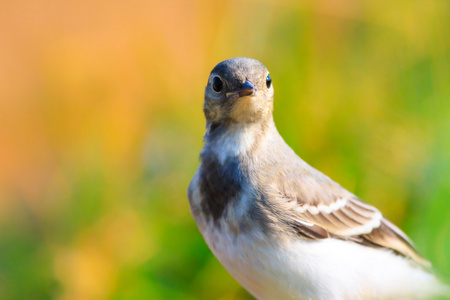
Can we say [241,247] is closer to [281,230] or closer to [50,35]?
[281,230]

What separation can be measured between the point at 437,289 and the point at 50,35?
5.60 meters

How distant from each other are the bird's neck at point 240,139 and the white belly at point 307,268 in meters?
0.39

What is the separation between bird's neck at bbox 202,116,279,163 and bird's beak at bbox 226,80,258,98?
19 cm

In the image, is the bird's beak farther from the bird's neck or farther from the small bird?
the bird's neck

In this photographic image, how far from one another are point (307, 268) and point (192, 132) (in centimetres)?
181

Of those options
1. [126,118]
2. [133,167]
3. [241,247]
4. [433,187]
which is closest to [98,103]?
[126,118]

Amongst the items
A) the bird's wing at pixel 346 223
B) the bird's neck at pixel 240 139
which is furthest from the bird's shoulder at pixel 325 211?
the bird's neck at pixel 240 139

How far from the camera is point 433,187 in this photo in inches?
94.3

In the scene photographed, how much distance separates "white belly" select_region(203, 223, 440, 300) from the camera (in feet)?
7.90

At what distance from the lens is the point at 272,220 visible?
244cm

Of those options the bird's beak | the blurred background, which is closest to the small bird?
the bird's beak

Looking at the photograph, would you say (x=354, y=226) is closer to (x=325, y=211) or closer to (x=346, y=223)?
(x=346, y=223)

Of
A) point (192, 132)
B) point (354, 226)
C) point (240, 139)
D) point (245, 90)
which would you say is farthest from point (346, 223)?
point (192, 132)

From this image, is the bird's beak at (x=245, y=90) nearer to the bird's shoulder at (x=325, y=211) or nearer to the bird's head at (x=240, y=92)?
the bird's head at (x=240, y=92)
